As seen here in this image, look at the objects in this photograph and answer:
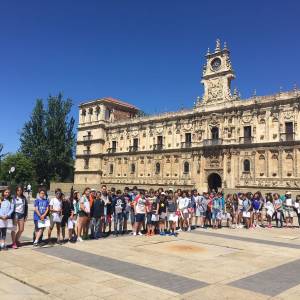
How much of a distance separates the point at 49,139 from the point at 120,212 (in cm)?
3923

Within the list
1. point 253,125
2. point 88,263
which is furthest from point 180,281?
point 253,125

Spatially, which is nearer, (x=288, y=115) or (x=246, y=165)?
(x=288, y=115)

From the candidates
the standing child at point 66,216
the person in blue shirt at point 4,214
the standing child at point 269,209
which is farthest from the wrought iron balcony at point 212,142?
the person in blue shirt at point 4,214

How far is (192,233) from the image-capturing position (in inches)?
528

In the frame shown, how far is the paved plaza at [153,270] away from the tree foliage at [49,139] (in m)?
39.0

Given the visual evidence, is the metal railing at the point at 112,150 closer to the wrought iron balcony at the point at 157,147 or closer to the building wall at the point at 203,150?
the building wall at the point at 203,150

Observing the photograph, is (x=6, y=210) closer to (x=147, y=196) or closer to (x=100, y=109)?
(x=147, y=196)

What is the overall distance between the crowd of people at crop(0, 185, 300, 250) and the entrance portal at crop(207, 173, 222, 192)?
20.0 metres

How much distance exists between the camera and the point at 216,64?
38.6 meters

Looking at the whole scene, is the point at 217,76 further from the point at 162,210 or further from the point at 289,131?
the point at 162,210

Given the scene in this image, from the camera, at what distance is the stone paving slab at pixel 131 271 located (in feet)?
20.7

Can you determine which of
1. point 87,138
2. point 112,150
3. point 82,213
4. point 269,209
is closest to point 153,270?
point 82,213

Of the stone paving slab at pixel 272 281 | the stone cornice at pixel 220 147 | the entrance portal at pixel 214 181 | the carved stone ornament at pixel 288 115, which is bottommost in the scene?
the stone paving slab at pixel 272 281

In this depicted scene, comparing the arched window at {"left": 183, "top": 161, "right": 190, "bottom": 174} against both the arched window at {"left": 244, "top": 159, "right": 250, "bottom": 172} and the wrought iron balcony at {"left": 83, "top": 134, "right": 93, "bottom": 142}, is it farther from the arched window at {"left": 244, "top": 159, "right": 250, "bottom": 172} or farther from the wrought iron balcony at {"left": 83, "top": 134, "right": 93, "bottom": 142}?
the wrought iron balcony at {"left": 83, "top": 134, "right": 93, "bottom": 142}
